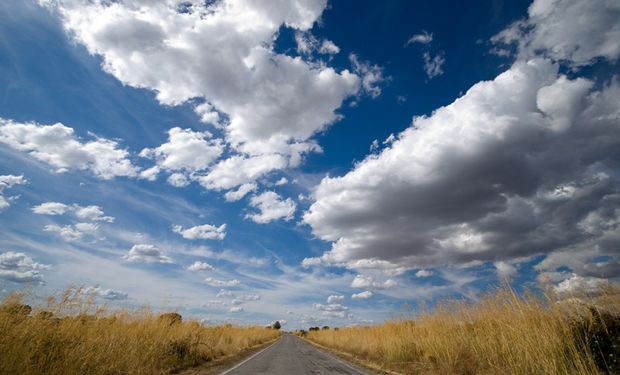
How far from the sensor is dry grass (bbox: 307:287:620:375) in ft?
25.0

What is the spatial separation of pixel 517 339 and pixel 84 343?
10794mm

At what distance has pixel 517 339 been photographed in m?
9.21

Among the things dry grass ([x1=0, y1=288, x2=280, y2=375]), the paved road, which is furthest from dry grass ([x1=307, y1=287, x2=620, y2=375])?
dry grass ([x1=0, y1=288, x2=280, y2=375])

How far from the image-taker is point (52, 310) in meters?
Result: 8.29

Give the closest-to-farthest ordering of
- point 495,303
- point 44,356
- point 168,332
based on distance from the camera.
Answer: point 44,356 → point 495,303 → point 168,332

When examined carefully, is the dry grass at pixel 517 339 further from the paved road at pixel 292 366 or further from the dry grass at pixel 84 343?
the dry grass at pixel 84 343

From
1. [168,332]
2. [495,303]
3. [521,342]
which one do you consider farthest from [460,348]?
[168,332]

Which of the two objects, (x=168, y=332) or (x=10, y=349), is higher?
(x=168, y=332)

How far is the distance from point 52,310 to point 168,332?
787 centimetres

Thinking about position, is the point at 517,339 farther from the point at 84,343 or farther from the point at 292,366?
the point at 84,343

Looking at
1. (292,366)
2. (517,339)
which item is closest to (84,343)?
(292,366)

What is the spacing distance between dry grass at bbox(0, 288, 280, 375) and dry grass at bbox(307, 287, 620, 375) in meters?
9.43

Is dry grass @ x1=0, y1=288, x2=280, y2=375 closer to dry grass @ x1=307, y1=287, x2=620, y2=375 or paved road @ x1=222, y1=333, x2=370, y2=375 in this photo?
paved road @ x1=222, y1=333, x2=370, y2=375

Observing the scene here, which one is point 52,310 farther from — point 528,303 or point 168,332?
point 528,303
